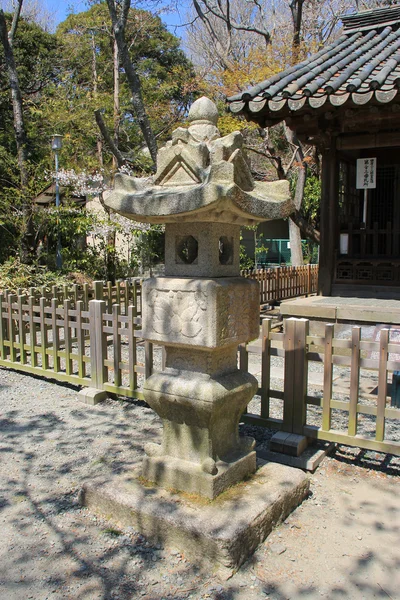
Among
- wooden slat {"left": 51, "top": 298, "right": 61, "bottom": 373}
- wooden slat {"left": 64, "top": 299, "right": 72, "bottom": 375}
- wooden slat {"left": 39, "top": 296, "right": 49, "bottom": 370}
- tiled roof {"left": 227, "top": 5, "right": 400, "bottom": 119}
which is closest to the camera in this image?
tiled roof {"left": 227, "top": 5, "right": 400, "bottom": 119}

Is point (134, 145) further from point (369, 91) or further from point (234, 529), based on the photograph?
point (234, 529)

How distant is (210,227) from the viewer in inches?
124

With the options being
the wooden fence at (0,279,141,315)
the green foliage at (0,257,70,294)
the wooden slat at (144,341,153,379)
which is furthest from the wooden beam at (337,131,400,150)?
the green foliage at (0,257,70,294)

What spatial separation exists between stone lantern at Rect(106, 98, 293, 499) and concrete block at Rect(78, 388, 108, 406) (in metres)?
2.24

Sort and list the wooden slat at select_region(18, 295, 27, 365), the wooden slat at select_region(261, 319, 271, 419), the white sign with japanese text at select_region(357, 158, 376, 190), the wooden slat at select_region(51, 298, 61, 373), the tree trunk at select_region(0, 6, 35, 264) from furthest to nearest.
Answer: the tree trunk at select_region(0, 6, 35, 264)
the white sign with japanese text at select_region(357, 158, 376, 190)
the wooden slat at select_region(18, 295, 27, 365)
the wooden slat at select_region(51, 298, 61, 373)
the wooden slat at select_region(261, 319, 271, 419)

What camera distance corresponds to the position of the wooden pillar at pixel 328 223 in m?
8.03

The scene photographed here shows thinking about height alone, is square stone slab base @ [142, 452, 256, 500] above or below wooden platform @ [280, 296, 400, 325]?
below

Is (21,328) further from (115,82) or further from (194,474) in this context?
(115,82)

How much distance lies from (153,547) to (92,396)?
2.80m

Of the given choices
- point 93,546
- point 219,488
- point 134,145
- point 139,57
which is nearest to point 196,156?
point 219,488

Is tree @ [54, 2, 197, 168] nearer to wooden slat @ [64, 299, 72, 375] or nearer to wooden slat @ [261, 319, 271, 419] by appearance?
wooden slat @ [64, 299, 72, 375]

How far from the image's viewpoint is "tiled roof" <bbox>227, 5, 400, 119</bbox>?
5832mm

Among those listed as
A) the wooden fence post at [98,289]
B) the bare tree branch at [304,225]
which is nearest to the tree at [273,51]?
the bare tree branch at [304,225]

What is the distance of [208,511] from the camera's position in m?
2.98
